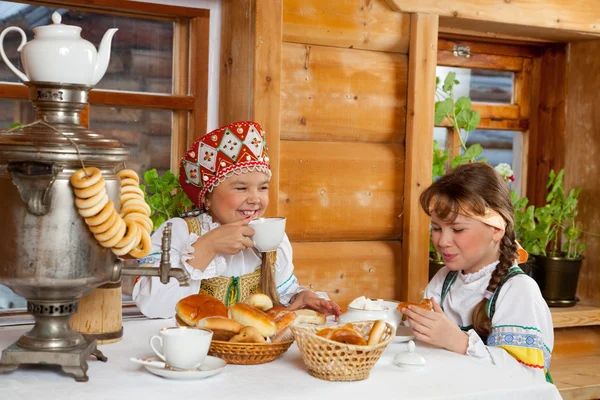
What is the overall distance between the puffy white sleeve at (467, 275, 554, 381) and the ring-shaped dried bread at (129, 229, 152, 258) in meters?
0.77

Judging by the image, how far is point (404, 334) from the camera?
6.34 feet

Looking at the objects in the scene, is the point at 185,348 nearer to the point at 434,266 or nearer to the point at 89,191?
the point at 89,191

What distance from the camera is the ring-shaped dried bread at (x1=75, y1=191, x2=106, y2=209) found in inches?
56.6

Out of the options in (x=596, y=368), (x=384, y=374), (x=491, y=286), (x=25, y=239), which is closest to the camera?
(x=25, y=239)

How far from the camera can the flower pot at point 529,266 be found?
3.28 metres

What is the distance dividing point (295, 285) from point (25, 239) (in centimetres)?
119

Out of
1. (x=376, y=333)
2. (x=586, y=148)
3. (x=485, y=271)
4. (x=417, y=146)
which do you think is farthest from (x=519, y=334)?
(x=586, y=148)

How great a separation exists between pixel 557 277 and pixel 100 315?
2228 millimetres

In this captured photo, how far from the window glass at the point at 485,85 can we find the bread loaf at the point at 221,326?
2.30m

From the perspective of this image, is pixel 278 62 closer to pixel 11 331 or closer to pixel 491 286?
pixel 491 286

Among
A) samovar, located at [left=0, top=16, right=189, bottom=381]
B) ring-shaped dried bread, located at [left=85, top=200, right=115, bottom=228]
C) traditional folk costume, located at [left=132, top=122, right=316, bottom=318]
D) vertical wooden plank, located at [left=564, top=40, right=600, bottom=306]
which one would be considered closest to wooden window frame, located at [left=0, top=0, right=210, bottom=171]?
traditional folk costume, located at [left=132, top=122, right=316, bottom=318]

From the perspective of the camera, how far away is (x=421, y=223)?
3.12 metres

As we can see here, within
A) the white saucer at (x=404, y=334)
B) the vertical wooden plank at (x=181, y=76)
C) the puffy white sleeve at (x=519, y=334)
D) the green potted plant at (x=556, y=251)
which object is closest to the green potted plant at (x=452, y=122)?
the green potted plant at (x=556, y=251)

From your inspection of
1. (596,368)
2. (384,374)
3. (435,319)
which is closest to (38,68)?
(384,374)
